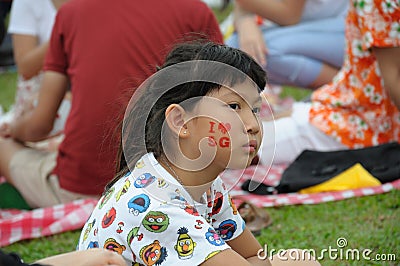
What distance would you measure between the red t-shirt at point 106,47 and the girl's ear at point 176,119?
1031mm

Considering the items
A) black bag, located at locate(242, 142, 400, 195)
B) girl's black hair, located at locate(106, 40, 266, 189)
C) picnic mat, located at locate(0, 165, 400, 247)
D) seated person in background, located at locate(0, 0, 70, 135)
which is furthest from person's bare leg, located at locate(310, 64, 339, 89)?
girl's black hair, located at locate(106, 40, 266, 189)

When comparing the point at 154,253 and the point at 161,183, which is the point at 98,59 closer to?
the point at 161,183

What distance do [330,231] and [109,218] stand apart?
3.82ft

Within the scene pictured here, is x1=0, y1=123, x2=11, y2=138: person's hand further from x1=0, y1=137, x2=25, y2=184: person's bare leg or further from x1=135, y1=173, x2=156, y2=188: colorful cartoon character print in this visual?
x1=135, y1=173, x2=156, y2=188: colorful cartoon character print

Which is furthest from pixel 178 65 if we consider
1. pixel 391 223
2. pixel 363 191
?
pixel 363 191

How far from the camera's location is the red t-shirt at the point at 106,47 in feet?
9.29

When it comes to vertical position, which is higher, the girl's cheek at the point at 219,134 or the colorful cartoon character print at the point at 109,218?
the girl's cheek at the point at 219,134

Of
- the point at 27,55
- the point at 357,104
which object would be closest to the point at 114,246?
the point at 357,104

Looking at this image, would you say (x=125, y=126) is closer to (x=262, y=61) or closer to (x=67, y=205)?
(x=67, y=205)

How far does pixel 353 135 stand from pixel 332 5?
91 cm

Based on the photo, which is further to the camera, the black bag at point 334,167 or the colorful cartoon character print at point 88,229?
the black bag at point 334,167

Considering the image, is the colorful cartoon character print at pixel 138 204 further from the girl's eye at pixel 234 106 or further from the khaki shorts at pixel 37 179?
the khaki shorts at pixel 37 179

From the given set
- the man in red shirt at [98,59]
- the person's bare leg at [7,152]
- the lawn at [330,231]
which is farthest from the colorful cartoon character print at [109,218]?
the person's bare leg at [7,152]

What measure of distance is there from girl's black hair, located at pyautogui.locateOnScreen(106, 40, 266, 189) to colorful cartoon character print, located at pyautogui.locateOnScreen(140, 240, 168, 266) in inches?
9.3
